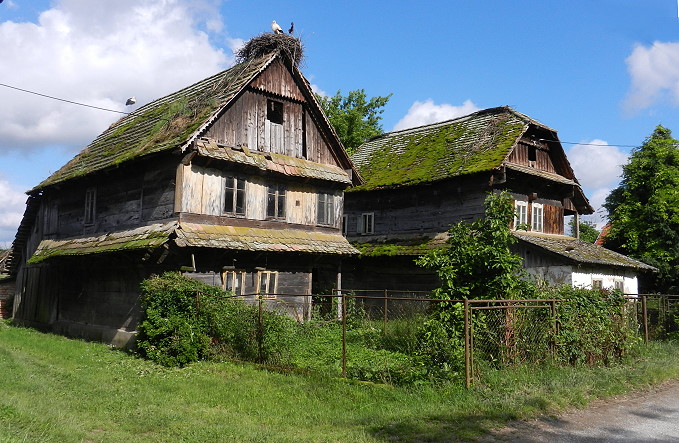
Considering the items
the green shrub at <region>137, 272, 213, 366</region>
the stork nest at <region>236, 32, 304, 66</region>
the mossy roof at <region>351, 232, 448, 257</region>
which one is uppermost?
the stork nest at <region>236, 32, 304, 66</region>

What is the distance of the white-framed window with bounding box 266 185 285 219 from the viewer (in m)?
20.3

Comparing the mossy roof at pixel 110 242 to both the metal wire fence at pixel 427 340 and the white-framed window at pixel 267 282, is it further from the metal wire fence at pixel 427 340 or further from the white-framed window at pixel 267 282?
the white-framed window at pixel 267 282

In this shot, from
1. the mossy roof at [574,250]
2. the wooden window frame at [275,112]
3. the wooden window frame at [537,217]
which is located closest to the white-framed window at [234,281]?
the wooden window frame at [275,112]

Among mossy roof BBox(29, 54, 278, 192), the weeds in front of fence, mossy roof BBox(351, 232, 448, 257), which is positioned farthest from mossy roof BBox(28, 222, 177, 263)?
mossy roof BBox(351, 232, 448, 257)

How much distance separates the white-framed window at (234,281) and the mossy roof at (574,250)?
969cm

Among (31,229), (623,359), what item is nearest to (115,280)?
(31,229)

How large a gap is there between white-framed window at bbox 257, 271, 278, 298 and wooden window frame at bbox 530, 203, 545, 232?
39.7 ft

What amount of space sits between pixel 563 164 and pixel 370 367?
19067mm

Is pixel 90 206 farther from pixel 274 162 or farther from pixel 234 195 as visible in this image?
pixel 274 162

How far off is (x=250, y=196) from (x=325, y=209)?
363 cm

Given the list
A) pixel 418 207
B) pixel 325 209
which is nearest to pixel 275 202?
pixel 325 209

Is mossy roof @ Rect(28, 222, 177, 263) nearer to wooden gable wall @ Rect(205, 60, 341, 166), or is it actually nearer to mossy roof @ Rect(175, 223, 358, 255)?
mossy roof @ Rect(175, 223, 358, 255)

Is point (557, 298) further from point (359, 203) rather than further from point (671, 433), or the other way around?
Answer: point (359, 203)

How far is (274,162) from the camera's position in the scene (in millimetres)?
20266
